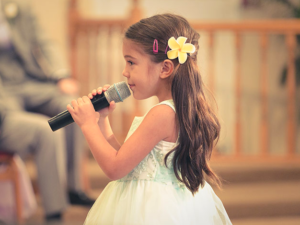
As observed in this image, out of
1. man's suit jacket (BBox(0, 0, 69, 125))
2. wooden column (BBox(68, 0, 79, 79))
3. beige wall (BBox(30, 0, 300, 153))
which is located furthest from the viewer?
beige wall (BBox(30, 0, 300, 153))

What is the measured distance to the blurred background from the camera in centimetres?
241

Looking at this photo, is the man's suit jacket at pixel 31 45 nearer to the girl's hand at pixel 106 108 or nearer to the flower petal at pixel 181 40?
the girl's hand at pixel 106 108

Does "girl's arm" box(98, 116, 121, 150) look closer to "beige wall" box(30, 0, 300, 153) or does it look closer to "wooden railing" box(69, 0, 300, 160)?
"wooden railing" box(69, 0, 300, 160)

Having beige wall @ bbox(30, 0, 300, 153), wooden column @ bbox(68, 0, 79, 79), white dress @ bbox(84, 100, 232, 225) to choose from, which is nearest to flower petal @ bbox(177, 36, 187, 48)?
white dress @ bbox(84, 100, 232, 225)

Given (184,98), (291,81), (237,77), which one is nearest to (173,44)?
(184,98)

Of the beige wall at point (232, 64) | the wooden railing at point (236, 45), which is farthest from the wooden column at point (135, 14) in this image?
the beige wall at point (232, 64)

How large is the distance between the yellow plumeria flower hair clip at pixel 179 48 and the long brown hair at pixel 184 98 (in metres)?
0.03

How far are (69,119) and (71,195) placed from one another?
1.24m

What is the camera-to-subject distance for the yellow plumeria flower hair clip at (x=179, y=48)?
3.18ft

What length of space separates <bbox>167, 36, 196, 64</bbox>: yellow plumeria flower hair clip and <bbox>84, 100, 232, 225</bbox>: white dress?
4.7 inches

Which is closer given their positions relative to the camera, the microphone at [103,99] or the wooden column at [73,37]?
the microphone at [103,99]

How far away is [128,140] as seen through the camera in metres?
0.96

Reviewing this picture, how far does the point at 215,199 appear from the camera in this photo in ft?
3.67

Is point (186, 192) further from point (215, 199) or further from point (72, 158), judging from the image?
point (72, 158)
